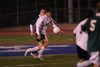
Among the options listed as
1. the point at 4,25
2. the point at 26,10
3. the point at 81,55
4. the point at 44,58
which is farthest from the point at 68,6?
the point at 81,55

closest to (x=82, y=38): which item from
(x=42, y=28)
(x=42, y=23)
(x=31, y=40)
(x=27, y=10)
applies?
(x=42, y=23)

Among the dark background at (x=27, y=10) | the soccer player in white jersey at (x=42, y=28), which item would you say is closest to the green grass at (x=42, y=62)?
the soccer player in white jersey at (x=42, y=28)

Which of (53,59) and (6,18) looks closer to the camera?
(53,59)

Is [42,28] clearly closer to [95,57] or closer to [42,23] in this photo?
[42,23]

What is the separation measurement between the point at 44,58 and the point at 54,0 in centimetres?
2253

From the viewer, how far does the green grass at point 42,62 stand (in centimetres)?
1121

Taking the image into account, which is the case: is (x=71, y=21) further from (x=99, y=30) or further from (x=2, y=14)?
(x=99, y=30)

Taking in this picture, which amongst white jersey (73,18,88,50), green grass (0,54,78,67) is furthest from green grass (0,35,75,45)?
white jersey (73,18,88,50)

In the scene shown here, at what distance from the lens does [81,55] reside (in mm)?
8922

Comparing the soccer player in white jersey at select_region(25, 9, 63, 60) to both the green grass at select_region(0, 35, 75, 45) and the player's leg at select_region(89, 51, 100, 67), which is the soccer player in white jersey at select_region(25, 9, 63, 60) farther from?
the green grass at select_region(0, 35, 75, 45)

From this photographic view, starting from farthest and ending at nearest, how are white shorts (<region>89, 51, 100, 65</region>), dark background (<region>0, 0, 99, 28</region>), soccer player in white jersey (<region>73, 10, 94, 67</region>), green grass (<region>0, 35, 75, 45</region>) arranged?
dark background (<region>0, 0, 99, 28</region>)
green grass (<region>0, 35, 75, 45</region>)
soccer player in white jersey (<region>73, 10, 94, 67</region>)
white shorts (<region>89, 51, 100, 65</region>)

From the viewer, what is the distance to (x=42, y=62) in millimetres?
11867

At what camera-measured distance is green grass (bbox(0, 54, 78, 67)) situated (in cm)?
1121

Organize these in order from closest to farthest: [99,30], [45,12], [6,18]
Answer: [99,30], [45,12], [6,18]
